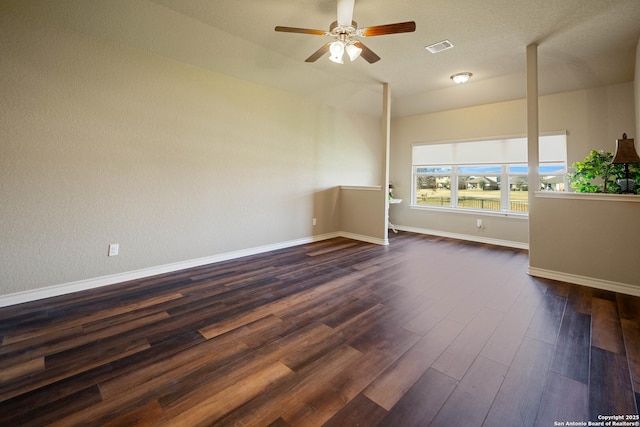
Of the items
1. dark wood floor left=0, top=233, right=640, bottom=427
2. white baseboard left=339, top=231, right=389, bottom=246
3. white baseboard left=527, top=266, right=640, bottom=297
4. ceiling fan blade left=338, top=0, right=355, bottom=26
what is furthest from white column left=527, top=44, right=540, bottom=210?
ceiling fan blade left=338, top=0, right=355, bottom=26

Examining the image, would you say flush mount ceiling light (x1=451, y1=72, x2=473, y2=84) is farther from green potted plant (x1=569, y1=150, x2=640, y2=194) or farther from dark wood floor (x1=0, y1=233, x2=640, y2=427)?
dark wood floor (x1=0, y1=233, x2=640, y2=427)

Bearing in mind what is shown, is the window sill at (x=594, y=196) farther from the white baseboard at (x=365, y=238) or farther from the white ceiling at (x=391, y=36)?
the white baseboard at (x=365, y=238)

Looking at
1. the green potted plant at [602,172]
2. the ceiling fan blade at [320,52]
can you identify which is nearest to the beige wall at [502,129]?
the green potted plant at [602,172]

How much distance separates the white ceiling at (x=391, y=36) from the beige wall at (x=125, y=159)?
26cm

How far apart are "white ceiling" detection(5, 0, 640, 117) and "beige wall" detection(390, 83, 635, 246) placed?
0.27 m

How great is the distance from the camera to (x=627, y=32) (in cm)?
298

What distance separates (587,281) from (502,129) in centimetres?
316

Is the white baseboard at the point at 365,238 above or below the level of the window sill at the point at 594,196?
below

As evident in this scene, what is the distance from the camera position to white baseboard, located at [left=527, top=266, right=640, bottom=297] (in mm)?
2756

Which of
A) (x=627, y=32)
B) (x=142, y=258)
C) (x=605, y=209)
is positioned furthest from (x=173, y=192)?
(x=627, y=32)

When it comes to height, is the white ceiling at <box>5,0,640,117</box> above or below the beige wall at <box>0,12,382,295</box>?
above

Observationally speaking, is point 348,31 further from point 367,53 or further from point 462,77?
point 462,77

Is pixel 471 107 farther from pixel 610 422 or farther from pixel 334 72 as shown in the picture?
pixel 610 422

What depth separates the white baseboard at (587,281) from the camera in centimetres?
276
